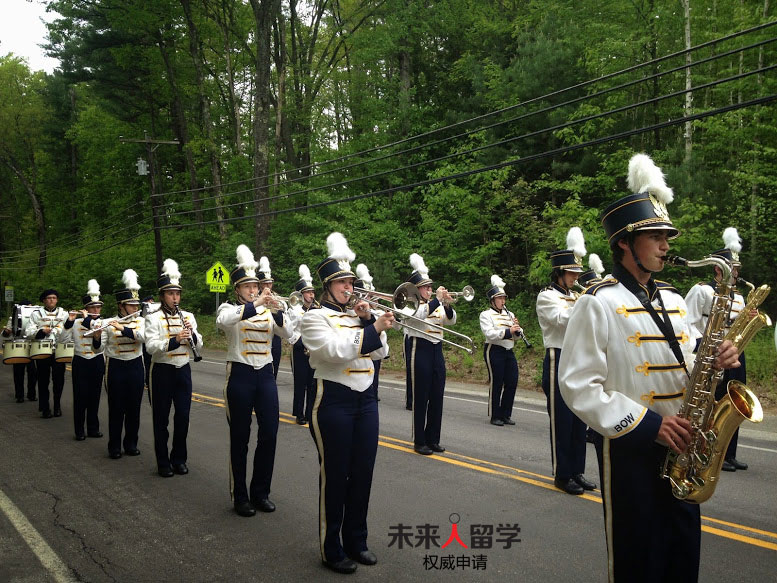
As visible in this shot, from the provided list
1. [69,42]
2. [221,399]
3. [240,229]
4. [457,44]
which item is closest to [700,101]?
[457,44]

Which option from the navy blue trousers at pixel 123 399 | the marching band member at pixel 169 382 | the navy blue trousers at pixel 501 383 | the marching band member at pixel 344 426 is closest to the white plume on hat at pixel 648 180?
the marching band member at pixel 344 426

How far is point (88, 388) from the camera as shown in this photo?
34.6 feet

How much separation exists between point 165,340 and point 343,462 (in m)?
3.96

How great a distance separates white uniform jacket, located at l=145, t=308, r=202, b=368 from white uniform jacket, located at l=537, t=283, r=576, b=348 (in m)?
4.33

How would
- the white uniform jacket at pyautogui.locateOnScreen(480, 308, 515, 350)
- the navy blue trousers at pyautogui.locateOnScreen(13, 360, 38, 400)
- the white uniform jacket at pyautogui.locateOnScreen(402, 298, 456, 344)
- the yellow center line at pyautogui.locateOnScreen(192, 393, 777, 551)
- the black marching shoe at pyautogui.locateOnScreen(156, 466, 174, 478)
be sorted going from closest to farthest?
the yellow center line at pyautogui.locateOnScreen(192, 393, 777, 551) → the black marching shoe at pyautogui.locateOnScreen(156, 466, 174, 478) → the white uniform jacket at pyautogui.locateOnScreen(402, 298, 456, 344) → the white uniform jacket at pyautogui.locateOnScreen(480, 308, 515, 350) → the navy blue trousers at pyautogui.locateOnScreen(13, 360, 38, 400)

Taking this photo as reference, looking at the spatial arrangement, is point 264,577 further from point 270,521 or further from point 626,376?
point 626,376

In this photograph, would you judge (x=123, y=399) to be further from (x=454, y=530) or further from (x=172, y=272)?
(x=454, y=530)

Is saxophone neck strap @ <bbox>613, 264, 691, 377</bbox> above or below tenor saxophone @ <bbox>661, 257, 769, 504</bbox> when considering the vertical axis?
above

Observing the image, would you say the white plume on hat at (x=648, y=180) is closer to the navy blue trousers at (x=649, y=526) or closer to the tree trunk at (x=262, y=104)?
the navy blue trousers at (x=649, y=526)

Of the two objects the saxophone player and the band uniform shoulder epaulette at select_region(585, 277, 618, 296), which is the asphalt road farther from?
the band uniform shoulder epaulette at select_region(585, 277, 618, 296)

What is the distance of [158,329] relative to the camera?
8.20m

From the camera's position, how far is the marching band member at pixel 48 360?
12820 mm

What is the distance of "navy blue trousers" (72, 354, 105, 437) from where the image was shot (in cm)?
1051

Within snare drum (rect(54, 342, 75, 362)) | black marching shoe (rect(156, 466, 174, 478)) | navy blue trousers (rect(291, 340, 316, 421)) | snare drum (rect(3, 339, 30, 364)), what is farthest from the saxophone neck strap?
snare drum (rect(3, 339, 30, 364))
